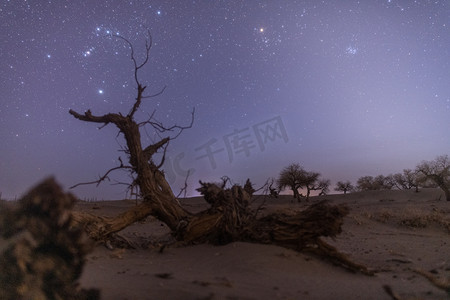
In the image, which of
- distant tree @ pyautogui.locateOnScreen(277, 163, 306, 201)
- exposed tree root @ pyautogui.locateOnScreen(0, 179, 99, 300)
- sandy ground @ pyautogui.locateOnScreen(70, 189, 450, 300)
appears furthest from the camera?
distant tree @ pyautogui.locateOnScreen(277, 163, 306, 201)

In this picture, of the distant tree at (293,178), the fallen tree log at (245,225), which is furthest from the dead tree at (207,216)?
the distant tree at (293,178)

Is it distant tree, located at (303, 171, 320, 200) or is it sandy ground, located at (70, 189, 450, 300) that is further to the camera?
distant tree, located at (303, 171, 320, 200)

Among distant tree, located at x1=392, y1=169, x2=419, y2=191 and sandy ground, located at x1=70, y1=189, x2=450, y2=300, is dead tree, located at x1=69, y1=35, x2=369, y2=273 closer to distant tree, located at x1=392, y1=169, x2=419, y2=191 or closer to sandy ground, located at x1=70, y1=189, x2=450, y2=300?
sandy ground, located at x1=70, y1=189, x2=450, y2=300

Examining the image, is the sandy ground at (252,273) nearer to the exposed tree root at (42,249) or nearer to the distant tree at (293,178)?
the exposed tree root at (42,249)

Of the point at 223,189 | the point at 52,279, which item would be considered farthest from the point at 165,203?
the point at 52,279

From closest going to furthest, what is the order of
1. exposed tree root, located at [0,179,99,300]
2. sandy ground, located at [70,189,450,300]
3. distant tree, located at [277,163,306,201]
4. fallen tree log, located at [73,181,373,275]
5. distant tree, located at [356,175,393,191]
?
exposed tree root, located at [0,179,99,300] → sandy ground, located at [70,189,450,300] → fallen tree log, located at [73,181,373,275] → distant tree, located at [277,163,306,201] → distant tree, located at [356,175,393,191]

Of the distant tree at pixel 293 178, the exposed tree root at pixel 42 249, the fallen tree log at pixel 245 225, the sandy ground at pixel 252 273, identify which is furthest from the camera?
the distant tree at pixel 293 178

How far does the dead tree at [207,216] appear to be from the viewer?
513 centimetres

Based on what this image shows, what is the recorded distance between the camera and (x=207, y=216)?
6.05 metres

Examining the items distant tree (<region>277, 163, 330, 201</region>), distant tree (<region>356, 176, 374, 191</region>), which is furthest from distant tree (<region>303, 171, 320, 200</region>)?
distant tree (<region>356, 176, 374, 191</region>)

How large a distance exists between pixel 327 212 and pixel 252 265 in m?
1.63

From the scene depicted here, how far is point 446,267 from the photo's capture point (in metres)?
5.31

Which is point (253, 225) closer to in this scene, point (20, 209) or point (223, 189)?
point (223, 189)

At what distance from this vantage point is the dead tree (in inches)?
202
